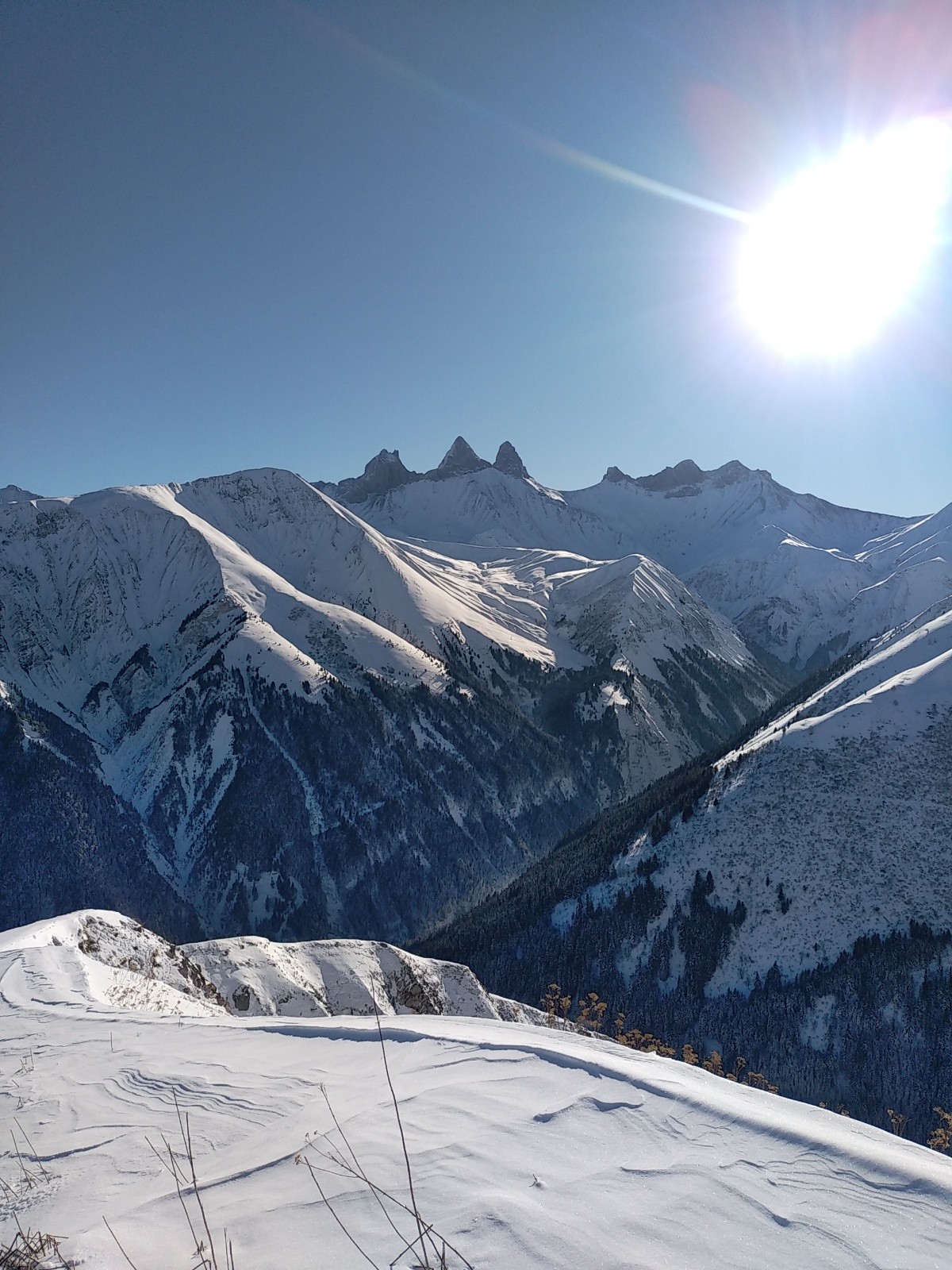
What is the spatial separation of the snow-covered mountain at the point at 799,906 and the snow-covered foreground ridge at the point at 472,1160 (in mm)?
67531

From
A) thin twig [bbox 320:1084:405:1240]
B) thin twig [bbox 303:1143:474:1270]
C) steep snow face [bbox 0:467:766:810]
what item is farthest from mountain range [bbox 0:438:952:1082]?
thin twig [bbox 303:1143:474:1270]

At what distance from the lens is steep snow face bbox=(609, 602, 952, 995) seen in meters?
71.6

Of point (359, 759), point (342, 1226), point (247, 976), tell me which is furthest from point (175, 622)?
point (342, 1226)

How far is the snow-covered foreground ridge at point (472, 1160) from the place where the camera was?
6.74m

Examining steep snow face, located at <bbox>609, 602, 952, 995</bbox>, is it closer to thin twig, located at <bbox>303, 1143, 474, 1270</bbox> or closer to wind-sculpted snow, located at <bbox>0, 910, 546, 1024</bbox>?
wind-sculpted snow, located at <bbox>0, 910, 546, 1024</bbox>

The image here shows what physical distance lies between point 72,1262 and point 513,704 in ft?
554

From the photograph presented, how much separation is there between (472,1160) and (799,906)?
266 feet

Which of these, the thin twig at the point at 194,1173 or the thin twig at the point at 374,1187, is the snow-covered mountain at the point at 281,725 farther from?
the thin twig at the point at 374,1187

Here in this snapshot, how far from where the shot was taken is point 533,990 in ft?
278

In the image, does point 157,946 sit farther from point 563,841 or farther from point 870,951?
point 563,841

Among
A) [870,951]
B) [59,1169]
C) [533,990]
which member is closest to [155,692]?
[533,990]

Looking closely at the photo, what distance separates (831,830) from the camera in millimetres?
78875

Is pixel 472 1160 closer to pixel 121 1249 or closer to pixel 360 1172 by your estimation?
pixel 360 1172

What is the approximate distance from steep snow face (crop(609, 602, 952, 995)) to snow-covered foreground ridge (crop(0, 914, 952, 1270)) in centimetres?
7185
